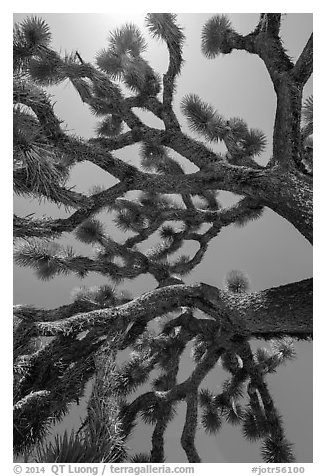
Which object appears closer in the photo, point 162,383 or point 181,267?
point 162,383

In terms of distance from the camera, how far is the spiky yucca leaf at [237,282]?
11.2ft

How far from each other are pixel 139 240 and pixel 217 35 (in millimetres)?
1771

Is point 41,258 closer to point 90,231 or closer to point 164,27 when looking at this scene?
point 90,231

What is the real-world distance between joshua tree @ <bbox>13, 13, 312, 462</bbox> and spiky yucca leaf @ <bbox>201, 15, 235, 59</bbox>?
0.03 ft

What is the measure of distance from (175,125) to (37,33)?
102 centimetres

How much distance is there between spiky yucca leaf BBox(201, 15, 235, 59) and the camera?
2.93 meters

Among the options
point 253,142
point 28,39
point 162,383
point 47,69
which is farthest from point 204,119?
point 162,383

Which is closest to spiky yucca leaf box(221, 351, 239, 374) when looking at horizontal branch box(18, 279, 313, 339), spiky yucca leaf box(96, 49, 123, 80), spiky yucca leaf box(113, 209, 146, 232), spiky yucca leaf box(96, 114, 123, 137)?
horizontal branch box(18, 279, 313, 339)

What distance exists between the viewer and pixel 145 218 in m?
3.79

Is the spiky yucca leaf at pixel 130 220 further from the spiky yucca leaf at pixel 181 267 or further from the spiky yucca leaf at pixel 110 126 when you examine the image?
the spiky yucca leaf at pixel 110 126

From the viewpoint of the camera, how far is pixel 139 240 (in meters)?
3.61

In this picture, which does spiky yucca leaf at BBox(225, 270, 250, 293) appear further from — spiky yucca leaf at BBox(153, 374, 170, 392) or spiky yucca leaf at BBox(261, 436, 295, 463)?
spiky yucca leaf at BBox(261, 436, 295, 463)

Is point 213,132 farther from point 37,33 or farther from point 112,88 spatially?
point 37,33
